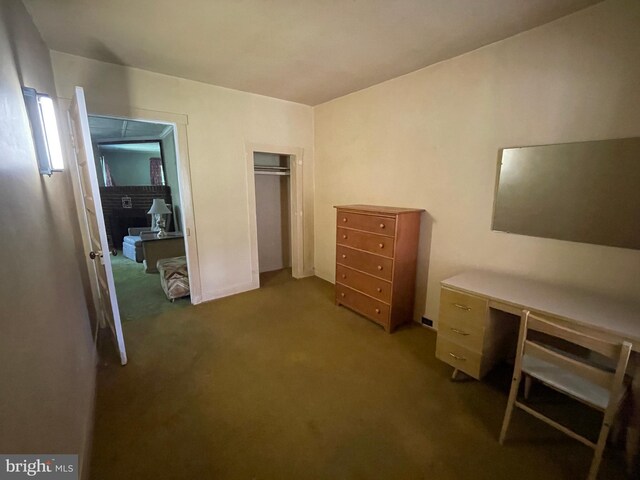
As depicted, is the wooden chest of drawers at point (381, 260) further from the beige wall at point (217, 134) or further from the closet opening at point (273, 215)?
the closet opening at point (273, 215)

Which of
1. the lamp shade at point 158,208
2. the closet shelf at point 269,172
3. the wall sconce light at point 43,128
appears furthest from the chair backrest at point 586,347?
the lamp shade at point 158,208

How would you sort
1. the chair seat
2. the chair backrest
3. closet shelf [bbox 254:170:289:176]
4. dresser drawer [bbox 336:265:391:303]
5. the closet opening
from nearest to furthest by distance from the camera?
the chair backrest
the chair seat
dresser drawer [bbox 336:265:391:303]
closet shelf [bbox 254:170:289:176]
the closet opening

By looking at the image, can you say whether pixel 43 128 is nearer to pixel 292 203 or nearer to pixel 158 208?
pixel 292 203

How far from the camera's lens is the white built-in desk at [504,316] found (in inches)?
56.5

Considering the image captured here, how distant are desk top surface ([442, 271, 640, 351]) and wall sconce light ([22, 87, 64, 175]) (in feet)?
9.18

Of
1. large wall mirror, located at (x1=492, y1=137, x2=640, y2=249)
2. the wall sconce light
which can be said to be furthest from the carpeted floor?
the wall sconce light

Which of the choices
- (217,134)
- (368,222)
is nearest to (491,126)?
(368,222)

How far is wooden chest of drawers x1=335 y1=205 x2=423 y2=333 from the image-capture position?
2.62 m

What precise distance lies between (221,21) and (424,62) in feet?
5.86

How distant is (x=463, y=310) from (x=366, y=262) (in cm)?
112

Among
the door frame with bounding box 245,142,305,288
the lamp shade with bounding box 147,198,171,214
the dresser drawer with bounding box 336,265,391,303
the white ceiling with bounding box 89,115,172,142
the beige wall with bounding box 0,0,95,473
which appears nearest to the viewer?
the beige wall with bounding box 0,0,95,473

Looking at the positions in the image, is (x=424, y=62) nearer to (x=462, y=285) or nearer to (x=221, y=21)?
(x=221, y=21)

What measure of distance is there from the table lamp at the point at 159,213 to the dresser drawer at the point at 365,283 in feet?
12.9

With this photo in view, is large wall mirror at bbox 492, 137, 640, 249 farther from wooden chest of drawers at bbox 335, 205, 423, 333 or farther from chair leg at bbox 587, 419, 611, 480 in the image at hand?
chair leg at bbox 587, 419, 611, 480
